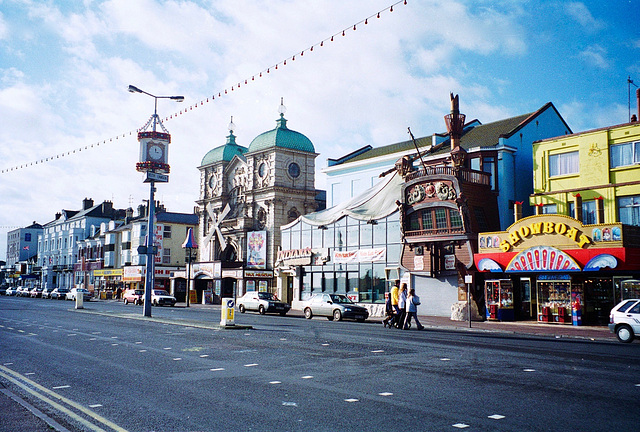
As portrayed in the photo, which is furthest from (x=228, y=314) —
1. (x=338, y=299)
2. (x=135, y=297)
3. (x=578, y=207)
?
(x=135, y=297)

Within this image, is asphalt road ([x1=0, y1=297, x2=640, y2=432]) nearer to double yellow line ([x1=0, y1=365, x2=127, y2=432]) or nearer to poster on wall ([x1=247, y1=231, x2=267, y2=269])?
double yellow line ([x1=0, y1=365, x2=127, y2=432])

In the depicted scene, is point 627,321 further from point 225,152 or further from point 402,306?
point 225,152

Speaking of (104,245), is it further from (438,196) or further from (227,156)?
(438,196)

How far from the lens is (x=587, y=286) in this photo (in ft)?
92.3

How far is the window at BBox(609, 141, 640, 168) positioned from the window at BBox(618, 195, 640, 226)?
1.81 metres

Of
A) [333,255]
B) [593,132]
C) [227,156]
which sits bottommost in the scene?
[333,255]

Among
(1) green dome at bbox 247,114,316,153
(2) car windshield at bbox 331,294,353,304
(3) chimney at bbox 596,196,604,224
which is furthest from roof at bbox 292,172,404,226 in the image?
(1) green dome at bbox 247,114,316,153

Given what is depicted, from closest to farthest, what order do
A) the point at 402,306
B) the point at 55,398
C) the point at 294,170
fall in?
the point at 55,398 < the point at 402,306 < the point at 294,170

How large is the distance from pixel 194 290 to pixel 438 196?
35.4 meters

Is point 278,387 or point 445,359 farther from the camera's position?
point 445,359

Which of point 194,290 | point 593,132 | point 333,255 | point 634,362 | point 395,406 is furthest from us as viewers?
point 194,290

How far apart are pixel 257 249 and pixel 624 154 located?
34.7 m

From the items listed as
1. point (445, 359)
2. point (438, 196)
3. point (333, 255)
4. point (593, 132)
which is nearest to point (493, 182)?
point (438, 196)

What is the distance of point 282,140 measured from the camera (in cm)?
5678
